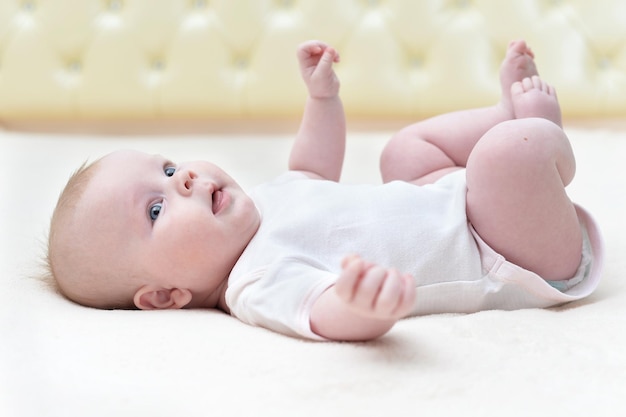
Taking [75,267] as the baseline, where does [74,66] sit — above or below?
above

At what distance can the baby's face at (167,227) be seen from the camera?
3.56 feet

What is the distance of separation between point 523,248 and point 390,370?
37cm

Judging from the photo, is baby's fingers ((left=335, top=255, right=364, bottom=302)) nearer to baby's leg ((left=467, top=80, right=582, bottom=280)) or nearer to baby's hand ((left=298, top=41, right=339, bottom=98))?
baby's leg ((left=467, top=80, right=582, bottom=280))

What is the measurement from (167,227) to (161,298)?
12 centimetres

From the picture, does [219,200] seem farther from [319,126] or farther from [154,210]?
[319,126]

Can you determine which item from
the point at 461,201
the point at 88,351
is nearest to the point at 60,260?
the point at 88,351

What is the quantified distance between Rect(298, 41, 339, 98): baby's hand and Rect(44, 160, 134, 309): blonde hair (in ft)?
1.47

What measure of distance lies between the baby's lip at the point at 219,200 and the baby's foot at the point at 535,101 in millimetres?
510

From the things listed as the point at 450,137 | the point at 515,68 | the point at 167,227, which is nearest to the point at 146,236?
the point at 167,227

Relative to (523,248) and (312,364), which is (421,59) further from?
(312,364)

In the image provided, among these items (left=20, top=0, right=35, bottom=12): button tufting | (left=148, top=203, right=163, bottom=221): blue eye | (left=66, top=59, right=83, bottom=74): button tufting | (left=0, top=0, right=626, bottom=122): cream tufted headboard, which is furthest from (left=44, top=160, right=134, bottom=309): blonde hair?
(left=20, top=0, right=35, bottom=12): button tufting

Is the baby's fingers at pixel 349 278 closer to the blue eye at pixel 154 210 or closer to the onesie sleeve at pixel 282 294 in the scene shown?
the onesie sleeve at pixel 282 294

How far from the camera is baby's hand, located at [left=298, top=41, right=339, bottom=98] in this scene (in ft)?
4.48

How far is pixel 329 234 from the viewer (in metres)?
1.08
